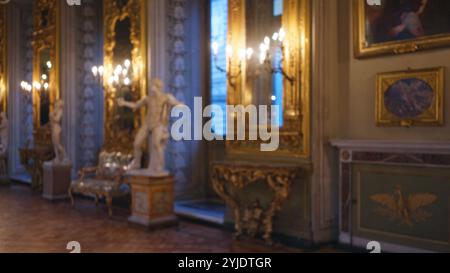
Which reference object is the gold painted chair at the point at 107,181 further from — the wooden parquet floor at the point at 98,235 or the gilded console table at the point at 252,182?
the gilded console table at the point at 252,182

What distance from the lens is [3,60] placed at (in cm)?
1183

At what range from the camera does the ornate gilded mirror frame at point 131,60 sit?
24.3ft

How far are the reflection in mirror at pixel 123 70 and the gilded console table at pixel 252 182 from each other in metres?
2.87

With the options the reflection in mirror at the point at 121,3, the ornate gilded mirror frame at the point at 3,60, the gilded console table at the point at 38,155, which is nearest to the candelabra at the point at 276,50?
the reflection in mirror at the point at 121,3

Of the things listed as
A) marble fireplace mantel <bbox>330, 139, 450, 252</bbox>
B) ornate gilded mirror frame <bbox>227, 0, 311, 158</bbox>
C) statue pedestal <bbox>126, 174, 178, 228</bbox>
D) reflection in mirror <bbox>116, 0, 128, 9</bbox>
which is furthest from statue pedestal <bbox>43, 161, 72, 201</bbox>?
marble fireplace mantel <bbox>330, 139, 450, 252</bbox>

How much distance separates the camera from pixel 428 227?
4242mm

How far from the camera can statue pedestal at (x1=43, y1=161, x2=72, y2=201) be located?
8344mm

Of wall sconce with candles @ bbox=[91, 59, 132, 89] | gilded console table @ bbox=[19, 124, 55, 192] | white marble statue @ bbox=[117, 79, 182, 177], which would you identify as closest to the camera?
white marble statue @ bbox=[117, 79, 182, 177]

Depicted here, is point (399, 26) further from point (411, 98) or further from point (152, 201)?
point (152, 201)

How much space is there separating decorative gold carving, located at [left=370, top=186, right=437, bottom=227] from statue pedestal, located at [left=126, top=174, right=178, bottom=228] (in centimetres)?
269

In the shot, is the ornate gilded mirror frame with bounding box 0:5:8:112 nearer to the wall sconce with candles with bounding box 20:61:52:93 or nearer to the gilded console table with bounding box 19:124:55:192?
the wall sconce with candles with bounding box 20:61:52:93

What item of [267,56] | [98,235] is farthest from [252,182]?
[98,235]

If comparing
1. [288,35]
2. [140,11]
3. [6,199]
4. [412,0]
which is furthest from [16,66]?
[412,0]

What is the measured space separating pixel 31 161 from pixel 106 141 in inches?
112
